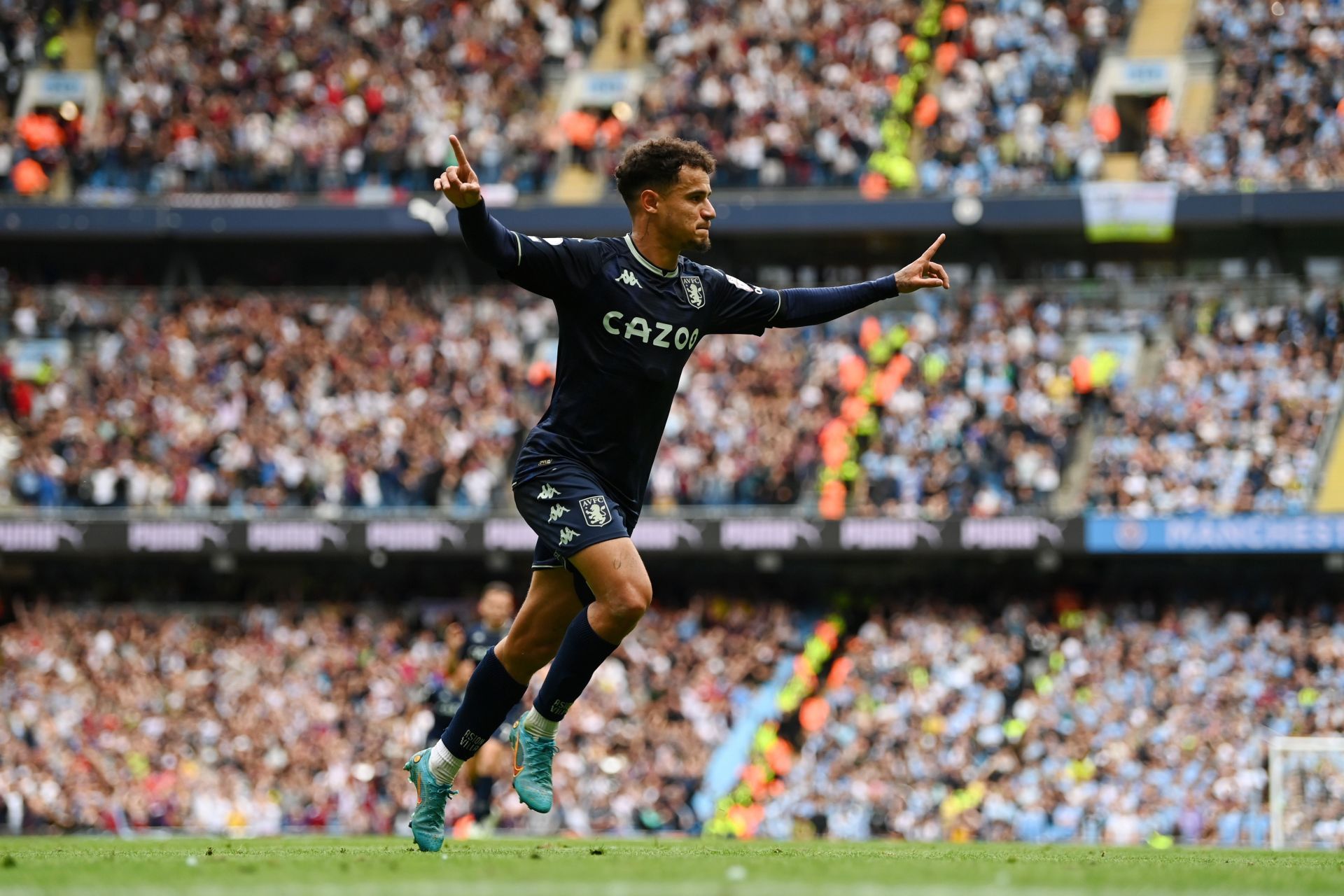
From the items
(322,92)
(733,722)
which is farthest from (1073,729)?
(322,92)

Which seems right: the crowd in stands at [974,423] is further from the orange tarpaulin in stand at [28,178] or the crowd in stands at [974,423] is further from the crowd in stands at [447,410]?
the orange tarpaulin in stand at [28,178]

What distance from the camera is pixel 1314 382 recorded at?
26.9m

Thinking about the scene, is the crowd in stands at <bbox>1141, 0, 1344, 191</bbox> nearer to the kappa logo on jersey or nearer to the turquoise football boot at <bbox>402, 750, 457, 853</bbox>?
the kappa logo on jersey

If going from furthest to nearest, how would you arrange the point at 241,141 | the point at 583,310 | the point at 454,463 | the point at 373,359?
the point at 241,141 → the point at 373,359 → the point at 454,463 → the point at 583,310

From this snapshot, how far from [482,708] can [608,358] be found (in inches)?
75.0

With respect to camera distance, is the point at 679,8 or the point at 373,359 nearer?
the point at 373,359

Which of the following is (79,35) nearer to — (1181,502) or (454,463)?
(454,463)

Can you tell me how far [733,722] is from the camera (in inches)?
997

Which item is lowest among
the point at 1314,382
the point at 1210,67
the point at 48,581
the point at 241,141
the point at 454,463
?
the point at 48,581

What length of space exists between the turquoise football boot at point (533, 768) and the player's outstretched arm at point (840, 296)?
8.31ft

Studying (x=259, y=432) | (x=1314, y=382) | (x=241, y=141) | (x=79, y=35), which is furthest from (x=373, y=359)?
(x=1314, y=382)

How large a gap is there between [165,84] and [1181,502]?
21.5 meters

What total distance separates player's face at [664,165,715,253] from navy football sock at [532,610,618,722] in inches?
76.7

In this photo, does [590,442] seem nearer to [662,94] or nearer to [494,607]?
[494,607]
